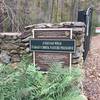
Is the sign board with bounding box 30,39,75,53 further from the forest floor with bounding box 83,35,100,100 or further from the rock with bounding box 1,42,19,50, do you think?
the forest floor with bounding box 83,35,100,100

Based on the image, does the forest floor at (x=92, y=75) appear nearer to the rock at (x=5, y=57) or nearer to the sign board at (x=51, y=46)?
the sign board at (x=51, y=46)

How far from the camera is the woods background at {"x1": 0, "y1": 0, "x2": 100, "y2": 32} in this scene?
620 centimetres

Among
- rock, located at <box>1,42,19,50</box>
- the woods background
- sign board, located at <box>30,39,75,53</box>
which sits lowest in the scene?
rock, located at <box>1,42,19,50</box>

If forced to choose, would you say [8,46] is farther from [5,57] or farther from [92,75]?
[92,75]

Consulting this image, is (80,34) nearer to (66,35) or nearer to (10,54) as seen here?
(66,35)

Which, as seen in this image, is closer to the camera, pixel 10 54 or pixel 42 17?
pixel 10 54

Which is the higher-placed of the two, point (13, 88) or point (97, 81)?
point (13, 88)

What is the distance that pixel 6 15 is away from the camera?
6238 mm

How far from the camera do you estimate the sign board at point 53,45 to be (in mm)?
4547

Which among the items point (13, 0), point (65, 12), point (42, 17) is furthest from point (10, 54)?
point (65, 12)

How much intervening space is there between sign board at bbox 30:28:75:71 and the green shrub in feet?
1.45

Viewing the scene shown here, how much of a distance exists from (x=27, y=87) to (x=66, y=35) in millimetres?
1126

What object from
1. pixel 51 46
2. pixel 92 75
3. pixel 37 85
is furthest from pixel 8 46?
pixel 92 75

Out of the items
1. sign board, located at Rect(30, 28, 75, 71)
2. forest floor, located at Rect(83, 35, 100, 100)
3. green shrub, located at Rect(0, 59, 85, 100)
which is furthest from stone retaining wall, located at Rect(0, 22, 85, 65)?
forest floor, located at Rect(83, 35, 100, 100)
